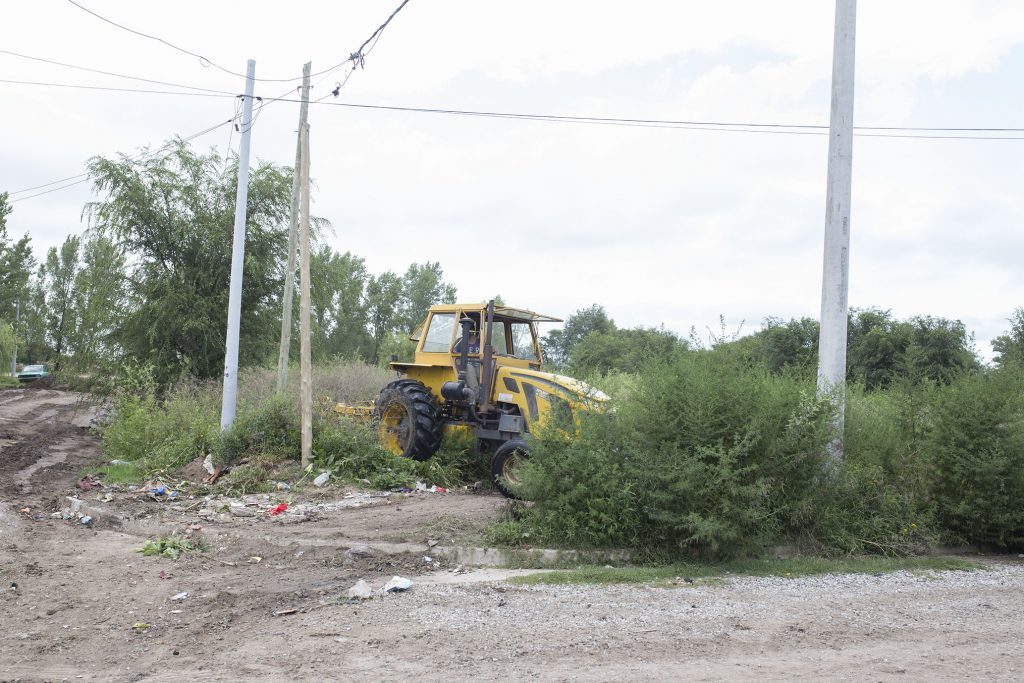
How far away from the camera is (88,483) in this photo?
46.6ft

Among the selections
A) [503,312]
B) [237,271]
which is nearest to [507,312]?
[503,312]

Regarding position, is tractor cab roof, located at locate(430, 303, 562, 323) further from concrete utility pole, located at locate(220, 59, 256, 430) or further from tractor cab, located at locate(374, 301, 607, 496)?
concrete utility pole, located at locate(220, 59, 256, 430)

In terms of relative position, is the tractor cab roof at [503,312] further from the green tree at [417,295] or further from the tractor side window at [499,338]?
the green tree at [417,295]

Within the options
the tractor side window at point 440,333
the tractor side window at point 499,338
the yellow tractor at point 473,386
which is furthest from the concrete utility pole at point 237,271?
the tractor side window at point 499,338

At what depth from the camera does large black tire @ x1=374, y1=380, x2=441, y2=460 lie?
13.8 m

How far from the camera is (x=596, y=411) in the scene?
9.59 metres

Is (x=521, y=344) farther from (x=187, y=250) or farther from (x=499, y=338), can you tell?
(x=187, y=250)

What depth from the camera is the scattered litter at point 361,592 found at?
24.0ft

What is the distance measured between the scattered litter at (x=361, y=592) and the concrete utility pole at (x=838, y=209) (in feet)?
17.2

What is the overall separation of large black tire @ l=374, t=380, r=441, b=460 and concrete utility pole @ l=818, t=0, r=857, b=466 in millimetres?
6300

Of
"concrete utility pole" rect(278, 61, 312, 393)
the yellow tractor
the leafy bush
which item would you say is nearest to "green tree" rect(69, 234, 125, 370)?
"concrete utility pole" rect(278, 61, 312, 393)

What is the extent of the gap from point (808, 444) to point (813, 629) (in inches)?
102

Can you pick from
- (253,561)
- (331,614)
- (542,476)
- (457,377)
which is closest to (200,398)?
(457,377)

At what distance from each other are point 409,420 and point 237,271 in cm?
452
